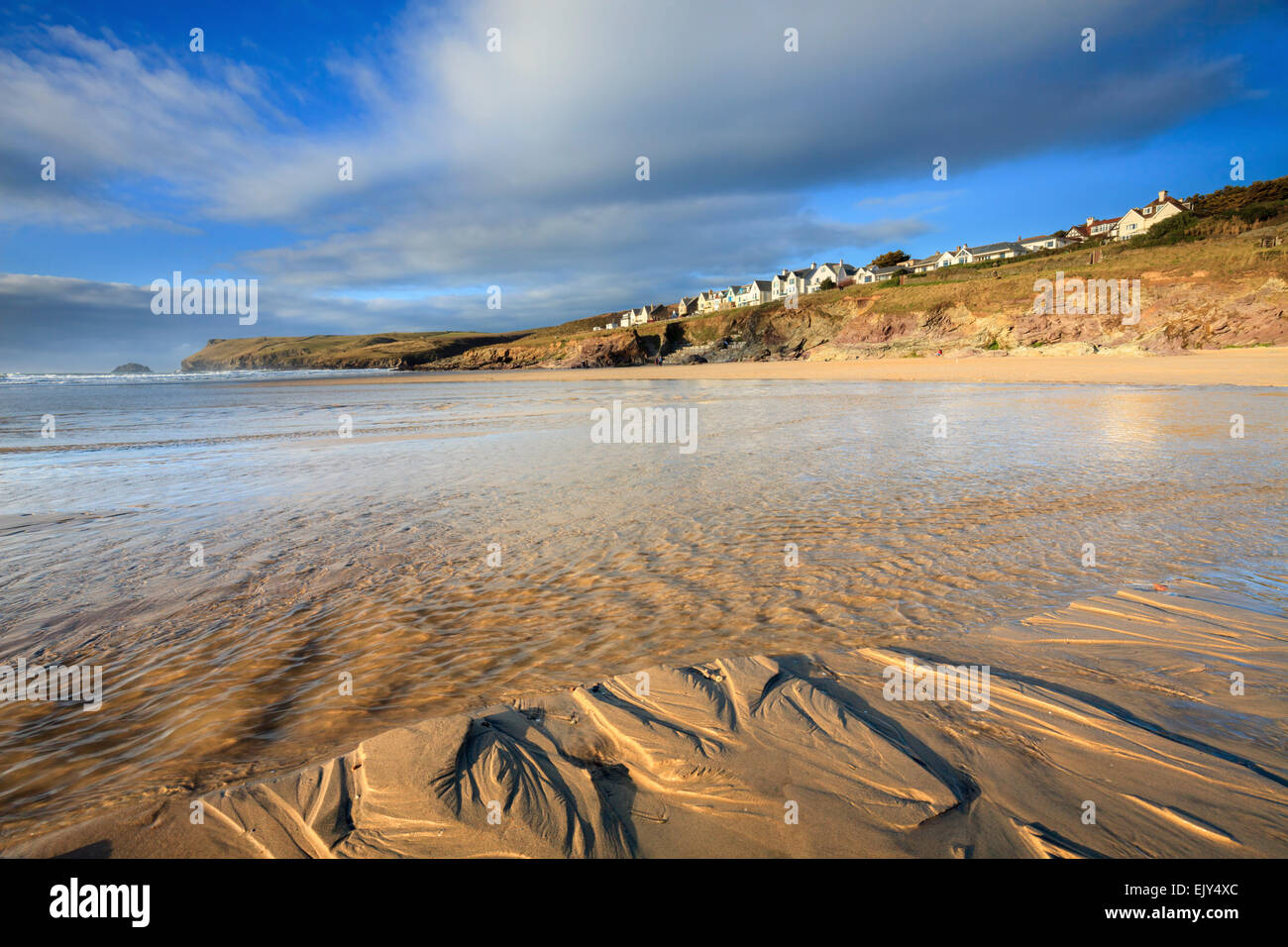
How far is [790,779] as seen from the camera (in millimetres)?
2350

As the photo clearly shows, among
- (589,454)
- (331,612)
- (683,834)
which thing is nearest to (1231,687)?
(683,834)

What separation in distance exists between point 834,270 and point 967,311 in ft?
199

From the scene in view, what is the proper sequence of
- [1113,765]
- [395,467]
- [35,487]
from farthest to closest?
[395,467], [35,487], [1113,765]

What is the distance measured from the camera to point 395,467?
394 inches

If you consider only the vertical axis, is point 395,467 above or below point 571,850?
above

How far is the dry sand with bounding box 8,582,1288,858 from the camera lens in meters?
2.05
